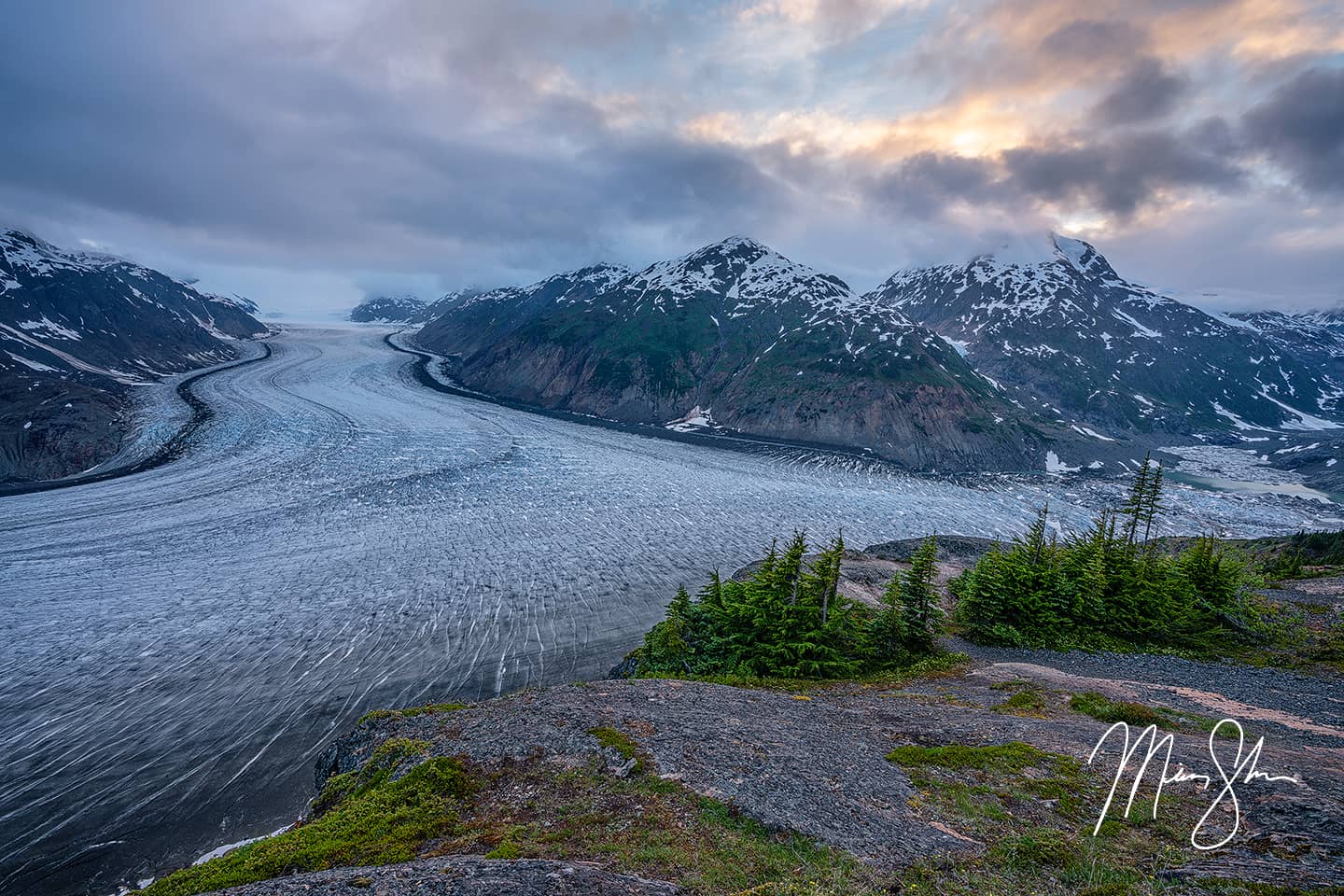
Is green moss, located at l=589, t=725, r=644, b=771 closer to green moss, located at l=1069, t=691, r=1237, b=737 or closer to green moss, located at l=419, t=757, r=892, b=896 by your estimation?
green moss, located at l=419, t=757, r=892, b=896

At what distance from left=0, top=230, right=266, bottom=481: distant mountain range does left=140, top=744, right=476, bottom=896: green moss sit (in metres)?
91.4

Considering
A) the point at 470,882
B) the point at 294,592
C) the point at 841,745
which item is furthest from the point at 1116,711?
the point at 294,592

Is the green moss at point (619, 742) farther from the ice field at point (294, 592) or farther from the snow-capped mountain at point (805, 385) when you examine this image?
the snow-capped mountain at point (805, 385)

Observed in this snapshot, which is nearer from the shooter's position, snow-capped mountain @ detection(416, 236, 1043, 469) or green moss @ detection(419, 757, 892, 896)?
green moss @ detection(419, 757, 892, 896)

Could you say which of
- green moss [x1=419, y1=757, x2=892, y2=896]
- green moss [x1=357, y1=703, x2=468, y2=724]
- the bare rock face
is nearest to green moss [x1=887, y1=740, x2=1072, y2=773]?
green moss [x1=419, y1=757, x2=892, y2=896]

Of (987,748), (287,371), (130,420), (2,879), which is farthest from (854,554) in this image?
(287,371)

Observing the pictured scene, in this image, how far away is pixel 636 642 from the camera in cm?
3484

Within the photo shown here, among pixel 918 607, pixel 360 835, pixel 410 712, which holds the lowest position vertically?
pixel 410 712

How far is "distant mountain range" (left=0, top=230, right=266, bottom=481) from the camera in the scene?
72.2 metres

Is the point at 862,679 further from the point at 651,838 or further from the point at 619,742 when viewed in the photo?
the point at 651,838

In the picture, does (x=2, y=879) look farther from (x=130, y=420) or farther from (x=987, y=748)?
(x=130, y=420)

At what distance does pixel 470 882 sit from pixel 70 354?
19767 cm

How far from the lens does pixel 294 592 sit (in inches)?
1496

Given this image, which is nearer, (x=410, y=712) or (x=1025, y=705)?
(x=410, y=712)
